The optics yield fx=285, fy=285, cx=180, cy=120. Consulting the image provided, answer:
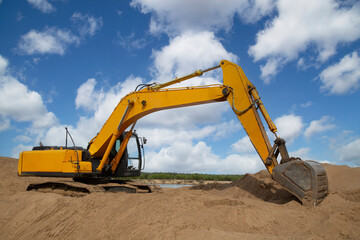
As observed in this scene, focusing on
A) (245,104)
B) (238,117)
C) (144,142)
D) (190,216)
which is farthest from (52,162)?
(245,104)

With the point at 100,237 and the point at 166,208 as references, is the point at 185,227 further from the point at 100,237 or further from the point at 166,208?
the point at 100,237

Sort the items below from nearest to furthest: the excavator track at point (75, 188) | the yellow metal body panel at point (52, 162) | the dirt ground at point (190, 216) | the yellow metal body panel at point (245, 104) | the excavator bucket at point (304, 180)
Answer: the dirt ground at point (190, 216), the excavator bucket at point (304, 180), the yellow metal body panel at point (245, 104), the excavator track at point (75, 188), the yellow metal body panel at point (52, 162)

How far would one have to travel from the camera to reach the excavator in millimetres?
7227

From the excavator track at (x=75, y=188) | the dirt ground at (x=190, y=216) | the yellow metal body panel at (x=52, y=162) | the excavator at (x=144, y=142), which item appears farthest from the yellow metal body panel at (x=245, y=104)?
the yellow metal body panel at (x=52, y=162)

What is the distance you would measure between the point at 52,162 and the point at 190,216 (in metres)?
6.04

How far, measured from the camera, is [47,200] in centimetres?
805

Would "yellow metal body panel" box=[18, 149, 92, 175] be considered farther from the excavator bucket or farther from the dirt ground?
the excavator bucket

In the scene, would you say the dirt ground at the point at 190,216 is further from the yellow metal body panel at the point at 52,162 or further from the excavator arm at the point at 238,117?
the yellow metal body panel at the point at 52,162

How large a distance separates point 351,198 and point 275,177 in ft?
6.41

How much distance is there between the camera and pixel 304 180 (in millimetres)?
6910

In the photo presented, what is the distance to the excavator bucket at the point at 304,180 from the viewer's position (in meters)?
6.74

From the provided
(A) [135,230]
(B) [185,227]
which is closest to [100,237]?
(A) [135,230]

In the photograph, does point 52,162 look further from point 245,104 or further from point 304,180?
point 304,180

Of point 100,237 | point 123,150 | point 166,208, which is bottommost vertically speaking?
point 100,237
